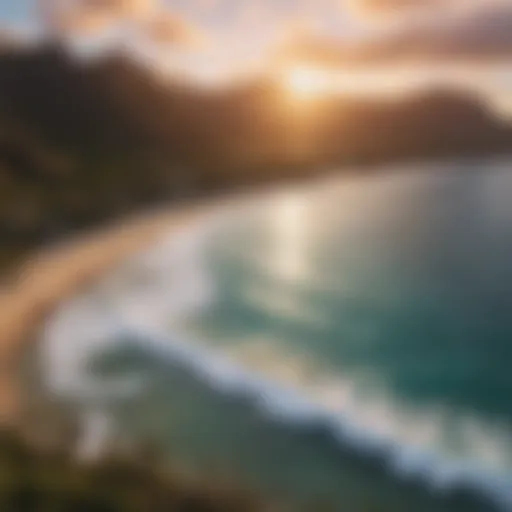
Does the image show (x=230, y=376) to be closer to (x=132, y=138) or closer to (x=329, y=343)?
Answer: (x=329, y=343)

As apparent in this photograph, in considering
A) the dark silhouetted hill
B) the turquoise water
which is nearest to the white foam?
the turquoise water

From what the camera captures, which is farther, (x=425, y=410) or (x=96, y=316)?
(x=96, y=316)


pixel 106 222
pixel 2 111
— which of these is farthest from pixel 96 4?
pixel 106 222

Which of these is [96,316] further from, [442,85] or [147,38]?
[442,85]

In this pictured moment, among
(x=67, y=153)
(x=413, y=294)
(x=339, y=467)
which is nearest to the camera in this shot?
(x=339, y=467)

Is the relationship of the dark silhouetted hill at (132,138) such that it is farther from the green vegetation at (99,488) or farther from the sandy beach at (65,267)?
the green vegetation at (99,488)

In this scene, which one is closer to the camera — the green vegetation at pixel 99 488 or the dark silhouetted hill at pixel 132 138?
the green vegetation at pixel 99 488

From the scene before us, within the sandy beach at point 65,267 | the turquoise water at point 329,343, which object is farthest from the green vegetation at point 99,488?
the sandy beach at point 65,267
